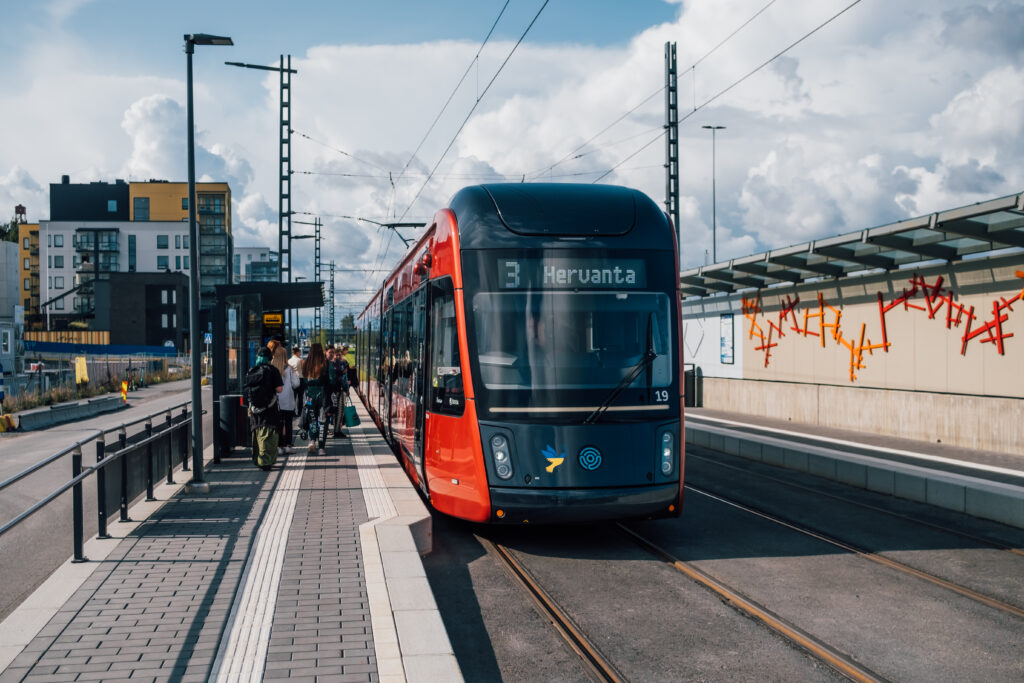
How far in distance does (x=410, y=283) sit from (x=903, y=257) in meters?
10.8

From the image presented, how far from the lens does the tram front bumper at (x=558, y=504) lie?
7.49m

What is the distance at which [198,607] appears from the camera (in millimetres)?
5711

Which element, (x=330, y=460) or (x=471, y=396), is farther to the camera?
(x=330, y=460)

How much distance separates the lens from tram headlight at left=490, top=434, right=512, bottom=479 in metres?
7.57

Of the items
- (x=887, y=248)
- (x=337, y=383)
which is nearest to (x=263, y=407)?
(x=337, y=383)

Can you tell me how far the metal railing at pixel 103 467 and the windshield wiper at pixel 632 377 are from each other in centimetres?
408

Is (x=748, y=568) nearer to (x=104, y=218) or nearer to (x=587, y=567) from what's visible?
→ (x=587, y=567)

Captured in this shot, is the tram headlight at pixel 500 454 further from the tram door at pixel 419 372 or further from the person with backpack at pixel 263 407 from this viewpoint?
the person with backpack at pixel 263 407

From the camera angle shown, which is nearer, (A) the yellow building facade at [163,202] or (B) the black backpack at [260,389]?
(B) the black backpack at [260,389]

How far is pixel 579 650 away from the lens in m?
5.34

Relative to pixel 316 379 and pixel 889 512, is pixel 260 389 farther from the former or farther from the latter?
pixel 889 512

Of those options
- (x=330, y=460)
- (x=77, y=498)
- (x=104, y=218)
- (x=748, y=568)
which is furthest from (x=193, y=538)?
(x=104, y=218)

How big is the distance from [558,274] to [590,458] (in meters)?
1.62

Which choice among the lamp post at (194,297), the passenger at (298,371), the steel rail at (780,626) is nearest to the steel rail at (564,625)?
the steel rail at (780,626)
